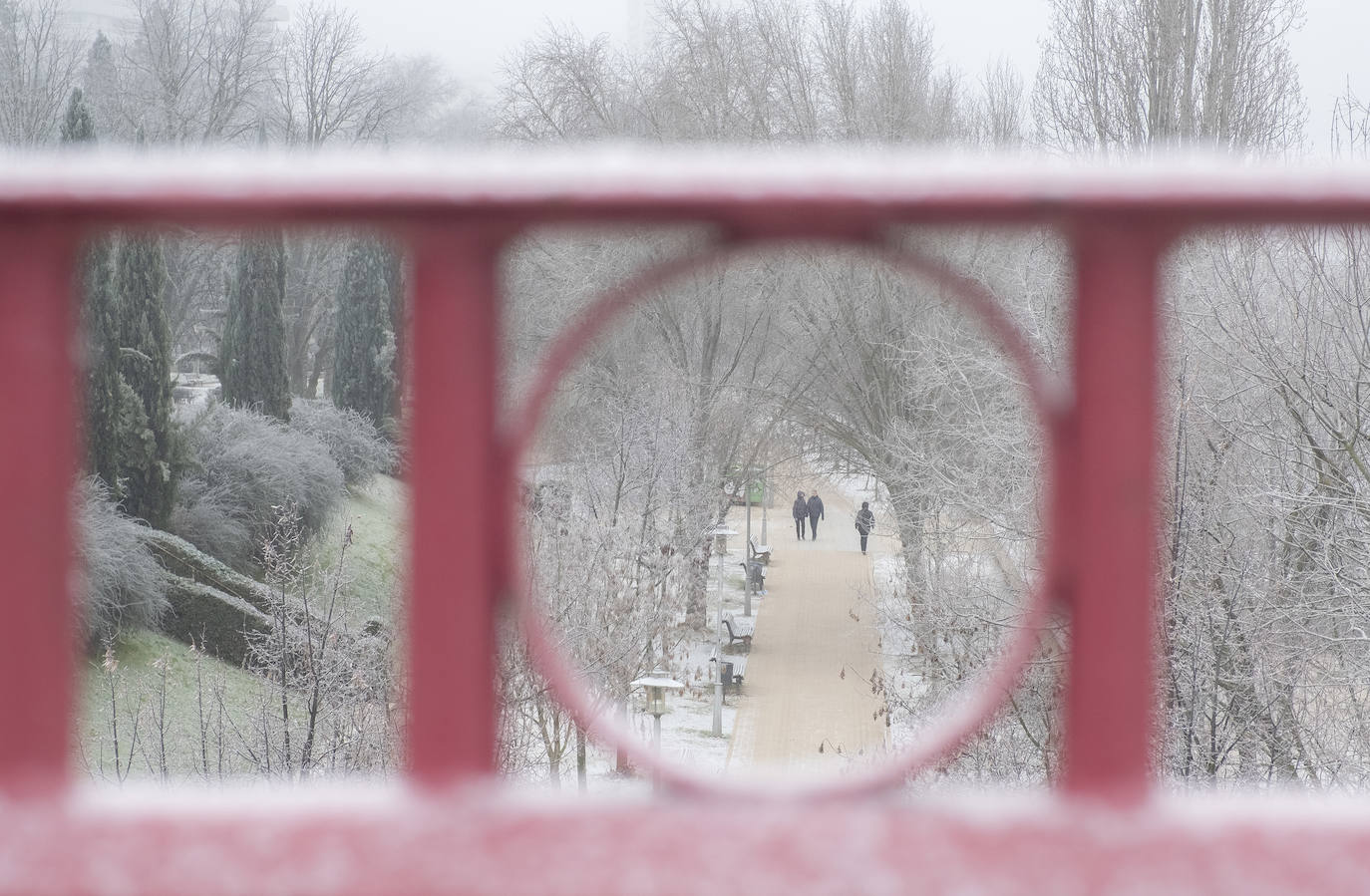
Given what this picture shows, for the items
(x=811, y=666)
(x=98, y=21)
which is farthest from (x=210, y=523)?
(x=98, y=21)

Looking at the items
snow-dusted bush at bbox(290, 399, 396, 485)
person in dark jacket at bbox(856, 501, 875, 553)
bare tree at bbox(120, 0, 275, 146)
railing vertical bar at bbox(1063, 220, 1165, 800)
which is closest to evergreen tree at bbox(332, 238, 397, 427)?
snow-dusted bush at bbox(290, 399, 396, 485)

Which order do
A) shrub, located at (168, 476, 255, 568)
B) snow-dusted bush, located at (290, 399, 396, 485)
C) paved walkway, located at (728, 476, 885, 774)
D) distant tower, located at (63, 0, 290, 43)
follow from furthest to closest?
distant tower, located at (63, 0, 290, 43) → snow-dusted bush, located at (290, 399, 396, 485) → shrub, located at (168, 476, 255, 568) → paved walkway, located at (728, 476, 885, 774)

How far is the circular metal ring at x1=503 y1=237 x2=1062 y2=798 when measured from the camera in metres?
0.89

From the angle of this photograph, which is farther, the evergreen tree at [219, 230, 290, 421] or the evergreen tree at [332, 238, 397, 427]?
the evergreen tree at [332, 238, 397, 427]

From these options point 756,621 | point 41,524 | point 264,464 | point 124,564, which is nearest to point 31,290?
point 41,524

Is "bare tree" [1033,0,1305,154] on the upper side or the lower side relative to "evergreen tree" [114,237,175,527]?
upper

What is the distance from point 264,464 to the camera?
19156 mm

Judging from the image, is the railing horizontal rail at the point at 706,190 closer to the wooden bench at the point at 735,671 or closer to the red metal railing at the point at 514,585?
the red metal railing at the point at 514,585

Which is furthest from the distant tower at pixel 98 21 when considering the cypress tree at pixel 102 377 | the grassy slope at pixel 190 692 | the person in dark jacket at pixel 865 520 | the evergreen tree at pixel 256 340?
the person in dark jacket at pixel 865 520

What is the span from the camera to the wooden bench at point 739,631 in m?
19.4

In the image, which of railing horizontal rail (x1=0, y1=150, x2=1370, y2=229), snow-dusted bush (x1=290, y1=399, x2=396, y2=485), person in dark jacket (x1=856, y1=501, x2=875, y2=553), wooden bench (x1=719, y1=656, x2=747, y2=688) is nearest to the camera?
railing horizontal rail (x1=0, y1=150, x2=1370, y2=229)

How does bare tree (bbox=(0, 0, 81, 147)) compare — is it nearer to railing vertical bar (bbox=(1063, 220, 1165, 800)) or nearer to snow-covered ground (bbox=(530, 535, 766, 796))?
snow-covered ground (bbox=(530, 535, 766, 796))

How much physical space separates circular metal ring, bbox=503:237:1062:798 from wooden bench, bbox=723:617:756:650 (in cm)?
1833

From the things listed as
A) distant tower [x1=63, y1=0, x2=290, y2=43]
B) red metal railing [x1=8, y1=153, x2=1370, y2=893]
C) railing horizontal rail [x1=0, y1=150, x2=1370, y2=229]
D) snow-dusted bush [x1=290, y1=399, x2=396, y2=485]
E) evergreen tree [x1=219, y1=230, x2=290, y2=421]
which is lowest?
red metal railing [x1=8, y1=153, x2=1370, y2=893]
